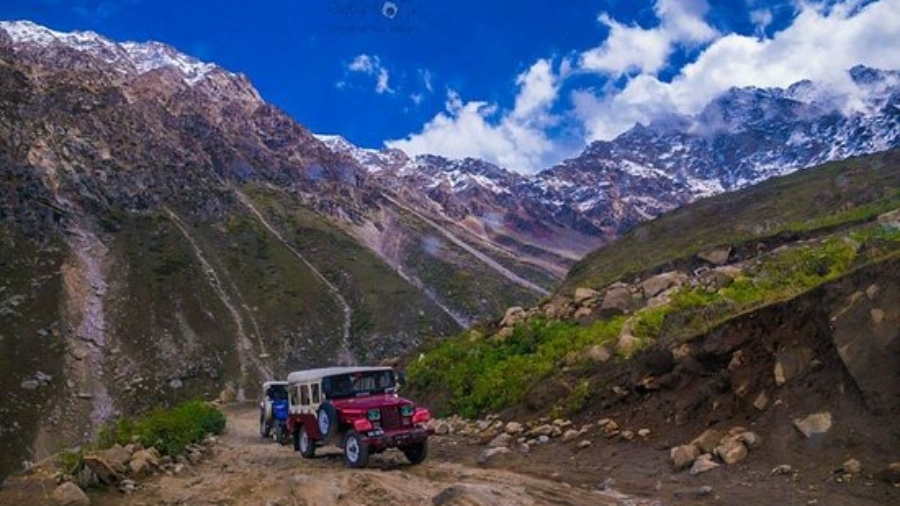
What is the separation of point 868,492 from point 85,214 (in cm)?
16575

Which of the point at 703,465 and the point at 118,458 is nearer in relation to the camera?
A: the point at 703,465

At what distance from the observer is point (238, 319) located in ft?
443

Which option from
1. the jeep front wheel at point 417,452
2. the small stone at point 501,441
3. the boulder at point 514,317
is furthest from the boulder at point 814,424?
the boulder at point 514,317

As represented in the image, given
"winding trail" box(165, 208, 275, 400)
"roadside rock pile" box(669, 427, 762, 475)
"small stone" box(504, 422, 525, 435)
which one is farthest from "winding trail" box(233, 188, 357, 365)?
"roadside rock pile" box(669, 427, 762, 475)

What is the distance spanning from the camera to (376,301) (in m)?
163

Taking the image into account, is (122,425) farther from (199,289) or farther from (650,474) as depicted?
(199,289)

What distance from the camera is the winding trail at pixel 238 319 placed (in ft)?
390

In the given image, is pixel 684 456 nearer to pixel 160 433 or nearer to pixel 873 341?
pixel 873 341

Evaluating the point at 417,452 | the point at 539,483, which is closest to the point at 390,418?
the point at 417,452

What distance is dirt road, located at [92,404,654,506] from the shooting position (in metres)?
11.0

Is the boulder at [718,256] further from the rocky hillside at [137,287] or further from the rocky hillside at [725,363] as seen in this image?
the rocky hillside at [137,287]

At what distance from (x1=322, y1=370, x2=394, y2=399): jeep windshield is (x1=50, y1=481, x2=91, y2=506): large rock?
6540 millimetres

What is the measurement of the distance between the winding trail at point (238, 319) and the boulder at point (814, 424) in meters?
100

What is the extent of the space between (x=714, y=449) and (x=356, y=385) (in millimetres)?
9405
